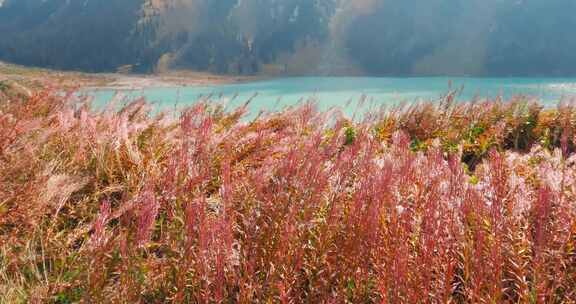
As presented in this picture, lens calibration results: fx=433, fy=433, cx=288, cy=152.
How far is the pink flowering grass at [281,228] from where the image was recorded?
193cm

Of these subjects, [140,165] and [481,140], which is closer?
[140,165]

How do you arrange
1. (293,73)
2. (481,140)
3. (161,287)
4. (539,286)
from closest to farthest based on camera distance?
1. (539,286)
2. (161,287)
3. (481,140)
4. (293,73)

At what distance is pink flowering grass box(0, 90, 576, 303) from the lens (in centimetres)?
193

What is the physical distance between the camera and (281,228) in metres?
2.38

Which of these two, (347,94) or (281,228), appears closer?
(281,228)

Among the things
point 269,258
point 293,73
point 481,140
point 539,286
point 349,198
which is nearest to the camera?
point 539,286

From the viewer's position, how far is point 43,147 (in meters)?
4.12

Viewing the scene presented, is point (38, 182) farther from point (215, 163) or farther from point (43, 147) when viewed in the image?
point (215, 163)

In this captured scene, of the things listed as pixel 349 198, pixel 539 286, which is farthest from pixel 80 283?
pixel 539 286

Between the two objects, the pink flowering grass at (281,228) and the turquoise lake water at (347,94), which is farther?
the turquoise lake water at (347,94)

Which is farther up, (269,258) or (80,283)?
(269,258)

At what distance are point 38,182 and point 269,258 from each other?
6.76 ft

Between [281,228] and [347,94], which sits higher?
[281,228]

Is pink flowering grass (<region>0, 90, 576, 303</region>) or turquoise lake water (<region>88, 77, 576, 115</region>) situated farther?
turquoise lake water (<region>88, 77, 576, 115</region>)
